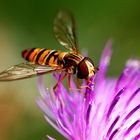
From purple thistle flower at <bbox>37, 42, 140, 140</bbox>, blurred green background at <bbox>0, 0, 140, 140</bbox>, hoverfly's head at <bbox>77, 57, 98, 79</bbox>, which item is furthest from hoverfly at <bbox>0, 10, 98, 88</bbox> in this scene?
blurred green background at <bbox>0, 0, 140, 140</bbox>

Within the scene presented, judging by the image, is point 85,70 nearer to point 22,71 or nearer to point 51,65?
point 51,65

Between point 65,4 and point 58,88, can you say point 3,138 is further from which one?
point 65,4

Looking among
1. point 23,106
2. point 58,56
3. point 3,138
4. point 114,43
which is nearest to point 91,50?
point 114,43

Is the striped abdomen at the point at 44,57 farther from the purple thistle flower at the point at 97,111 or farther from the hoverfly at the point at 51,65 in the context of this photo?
the purple thistle flower at the point at 97,111

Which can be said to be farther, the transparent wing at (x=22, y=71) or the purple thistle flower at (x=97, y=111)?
the purple thistle flower at (x=97, y=111)

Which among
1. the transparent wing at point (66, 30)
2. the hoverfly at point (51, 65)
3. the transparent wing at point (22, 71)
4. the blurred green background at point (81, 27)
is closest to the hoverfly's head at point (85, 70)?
the hoverfly at point (51, 65)
